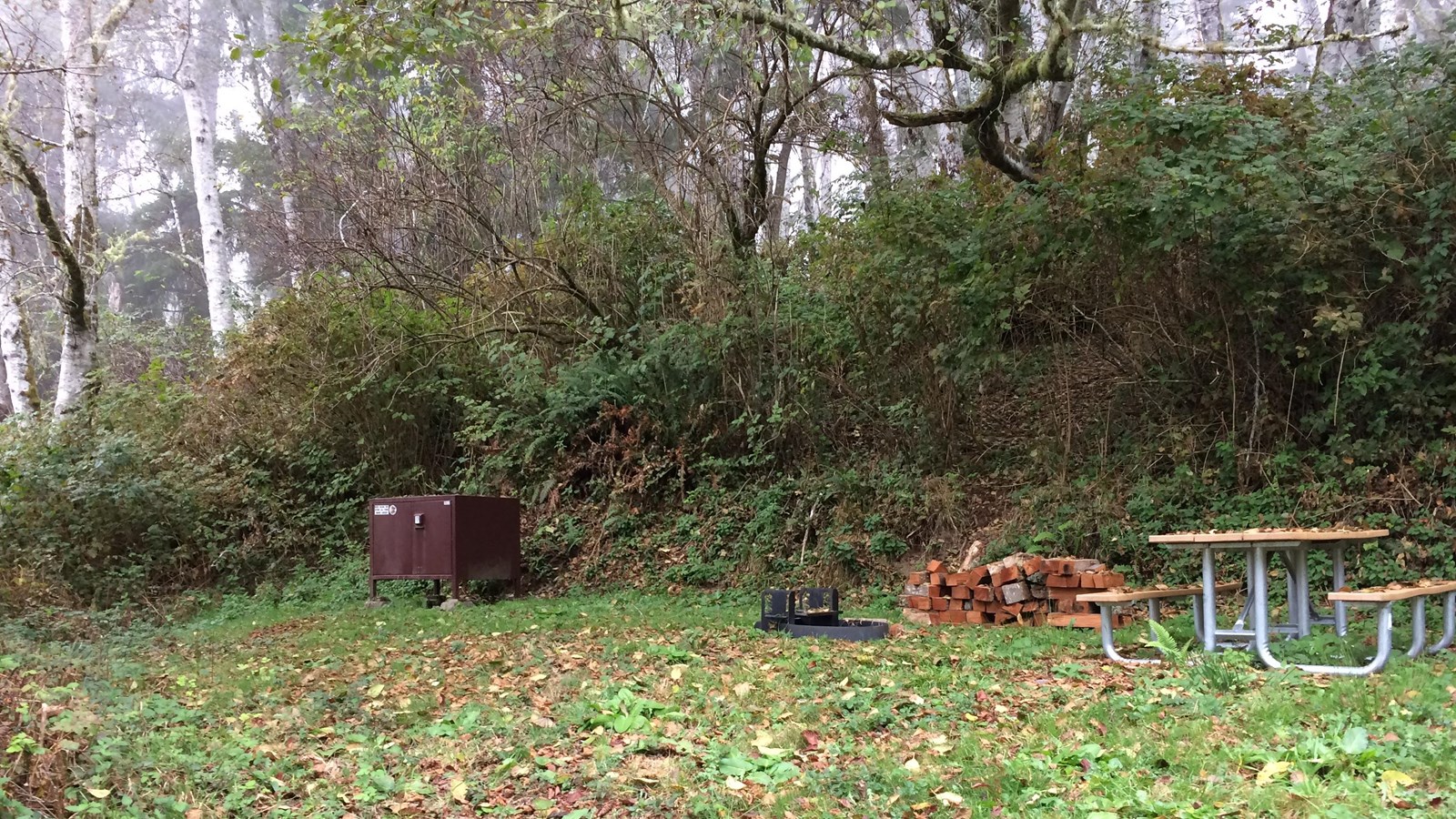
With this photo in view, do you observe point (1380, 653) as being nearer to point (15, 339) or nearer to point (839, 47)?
point (839, 47)

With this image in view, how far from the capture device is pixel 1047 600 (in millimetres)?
7492

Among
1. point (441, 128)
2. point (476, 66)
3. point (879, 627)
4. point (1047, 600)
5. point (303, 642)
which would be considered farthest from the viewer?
point (476, 66)

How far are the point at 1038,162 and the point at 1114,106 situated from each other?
97.7 inches

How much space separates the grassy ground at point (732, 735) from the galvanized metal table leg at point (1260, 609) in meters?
0.26

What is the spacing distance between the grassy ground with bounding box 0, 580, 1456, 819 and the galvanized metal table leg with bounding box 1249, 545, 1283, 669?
26 cm

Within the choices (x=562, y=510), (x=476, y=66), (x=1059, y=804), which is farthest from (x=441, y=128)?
(x=1059, y=804)

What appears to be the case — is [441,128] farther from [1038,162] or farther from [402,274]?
[1038,162]

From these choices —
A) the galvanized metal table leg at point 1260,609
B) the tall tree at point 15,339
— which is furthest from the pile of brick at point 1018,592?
the tall tree at point 15,339

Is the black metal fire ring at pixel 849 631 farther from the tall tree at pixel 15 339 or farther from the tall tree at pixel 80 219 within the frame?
the tall tree at pixel 15 339

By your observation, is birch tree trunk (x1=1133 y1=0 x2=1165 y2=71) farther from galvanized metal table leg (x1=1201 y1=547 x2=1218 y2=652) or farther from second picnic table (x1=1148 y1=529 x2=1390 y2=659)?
galvanized metal table leg (x1=1201 y1=547 x2=1218 y2=652)

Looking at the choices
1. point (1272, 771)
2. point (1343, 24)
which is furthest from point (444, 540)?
point (1343, 24)

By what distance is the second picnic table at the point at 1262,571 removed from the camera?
518cm

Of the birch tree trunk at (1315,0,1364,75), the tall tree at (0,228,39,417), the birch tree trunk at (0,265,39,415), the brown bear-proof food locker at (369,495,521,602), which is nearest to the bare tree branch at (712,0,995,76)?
the birch tree trunk at (1315,0,1364,75)

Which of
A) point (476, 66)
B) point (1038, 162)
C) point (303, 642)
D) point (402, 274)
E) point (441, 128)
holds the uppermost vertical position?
point (476, 66)
